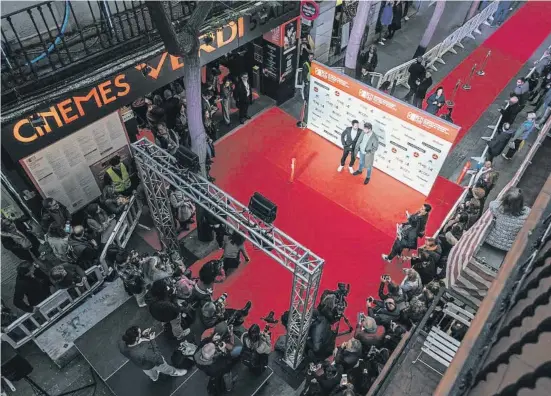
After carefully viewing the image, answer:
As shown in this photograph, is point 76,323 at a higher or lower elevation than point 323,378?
lower

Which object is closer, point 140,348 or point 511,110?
point 140,348

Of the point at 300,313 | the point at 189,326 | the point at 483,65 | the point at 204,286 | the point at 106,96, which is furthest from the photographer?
the point at 483,65

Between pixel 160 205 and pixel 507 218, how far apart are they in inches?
274

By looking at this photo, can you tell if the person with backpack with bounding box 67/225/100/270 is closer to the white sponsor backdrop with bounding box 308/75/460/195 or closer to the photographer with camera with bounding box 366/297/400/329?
the photographer with camera with bounding box 366/297/400/329

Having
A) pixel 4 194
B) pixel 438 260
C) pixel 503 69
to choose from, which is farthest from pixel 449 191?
pixel 4 194

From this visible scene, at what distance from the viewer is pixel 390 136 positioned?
451 inches

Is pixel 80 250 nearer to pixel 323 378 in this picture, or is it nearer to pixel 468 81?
pixel 323 378

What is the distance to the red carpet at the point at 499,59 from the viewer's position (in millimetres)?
14414

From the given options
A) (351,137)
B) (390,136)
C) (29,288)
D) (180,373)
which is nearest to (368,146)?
(351,137)

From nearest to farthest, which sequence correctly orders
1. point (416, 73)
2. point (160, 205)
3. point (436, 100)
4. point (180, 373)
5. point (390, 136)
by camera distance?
1. point (180, 373)
2. point (160, 205)
3. point (390, 136)
4. point (436, 100)
5. point (416, 73)

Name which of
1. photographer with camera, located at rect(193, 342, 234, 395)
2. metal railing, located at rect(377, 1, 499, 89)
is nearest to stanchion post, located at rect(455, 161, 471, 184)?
metal railing, located at rect(377, 1, 499, 89)

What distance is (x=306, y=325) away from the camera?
23.8 ft

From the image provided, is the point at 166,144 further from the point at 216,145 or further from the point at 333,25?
the point at 333,25

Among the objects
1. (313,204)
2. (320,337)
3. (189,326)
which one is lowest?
(313,204)
